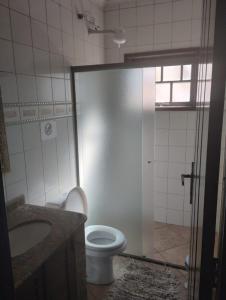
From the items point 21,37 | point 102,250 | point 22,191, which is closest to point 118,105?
point 21,37

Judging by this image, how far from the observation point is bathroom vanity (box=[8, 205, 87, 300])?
3.21ft

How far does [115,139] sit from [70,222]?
0.99 meters

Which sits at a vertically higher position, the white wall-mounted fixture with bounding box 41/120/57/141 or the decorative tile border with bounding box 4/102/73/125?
the decorative tile border with bounding box 4/102/73/125

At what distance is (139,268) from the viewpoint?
2.18 m

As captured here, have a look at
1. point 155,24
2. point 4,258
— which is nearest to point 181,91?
point 155,24

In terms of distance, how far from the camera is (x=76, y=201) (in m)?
1.96

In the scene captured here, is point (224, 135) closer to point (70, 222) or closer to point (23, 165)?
point (70, 222)

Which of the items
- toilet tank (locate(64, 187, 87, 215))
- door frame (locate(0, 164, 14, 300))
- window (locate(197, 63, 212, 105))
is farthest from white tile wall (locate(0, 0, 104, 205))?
window (locate(197, 63, 212, 105))

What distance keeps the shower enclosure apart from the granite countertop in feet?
2.75

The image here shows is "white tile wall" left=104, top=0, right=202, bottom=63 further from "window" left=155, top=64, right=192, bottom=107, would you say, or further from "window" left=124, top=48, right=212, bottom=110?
"window" left=155, top=64, right=192, bottom=107

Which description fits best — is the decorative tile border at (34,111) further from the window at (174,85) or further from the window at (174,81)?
the window at (174,85)

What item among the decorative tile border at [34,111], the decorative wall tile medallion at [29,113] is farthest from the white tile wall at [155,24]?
the decorative wall tile medallion at [29,113]

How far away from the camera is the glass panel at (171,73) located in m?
2.73

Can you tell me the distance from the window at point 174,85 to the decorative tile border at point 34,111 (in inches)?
48.5
